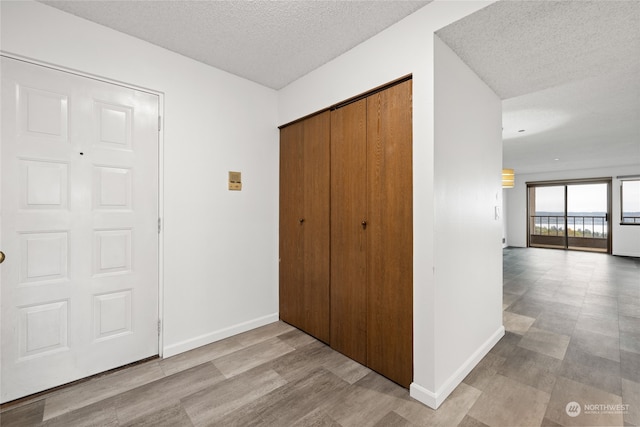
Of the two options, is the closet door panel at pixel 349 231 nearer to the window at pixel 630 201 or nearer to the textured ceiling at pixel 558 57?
the textured ceiling at pixel 558 57

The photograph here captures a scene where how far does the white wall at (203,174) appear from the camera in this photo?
202cm

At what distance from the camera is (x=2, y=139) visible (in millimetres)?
1725

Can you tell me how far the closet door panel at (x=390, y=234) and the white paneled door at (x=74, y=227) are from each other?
1.82m

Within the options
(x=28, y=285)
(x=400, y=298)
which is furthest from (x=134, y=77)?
(x=400, y=298)

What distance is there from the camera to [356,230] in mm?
2246

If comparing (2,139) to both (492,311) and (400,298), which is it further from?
(492,311)

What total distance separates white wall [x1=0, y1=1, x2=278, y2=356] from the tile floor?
0.37 metres

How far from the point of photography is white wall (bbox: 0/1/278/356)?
6.64 feet

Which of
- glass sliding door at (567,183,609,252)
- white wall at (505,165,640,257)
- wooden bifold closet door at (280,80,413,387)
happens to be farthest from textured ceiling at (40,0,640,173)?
glass sliding door at (567,183,609,252)

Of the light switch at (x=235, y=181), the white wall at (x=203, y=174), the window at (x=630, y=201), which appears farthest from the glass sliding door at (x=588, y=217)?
the light switch at (x=235, y=181)

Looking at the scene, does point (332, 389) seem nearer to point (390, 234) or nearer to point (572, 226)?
point (390, 234)

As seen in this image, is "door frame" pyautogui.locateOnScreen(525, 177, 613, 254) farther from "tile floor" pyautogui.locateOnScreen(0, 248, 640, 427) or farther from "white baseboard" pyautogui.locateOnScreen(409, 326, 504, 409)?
"white baseboard" pyautogui.locateOnScreen(409, 326, 504, 409)

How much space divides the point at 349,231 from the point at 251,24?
68.9 inches

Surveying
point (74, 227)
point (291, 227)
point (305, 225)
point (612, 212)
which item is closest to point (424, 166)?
point (305, 225)
